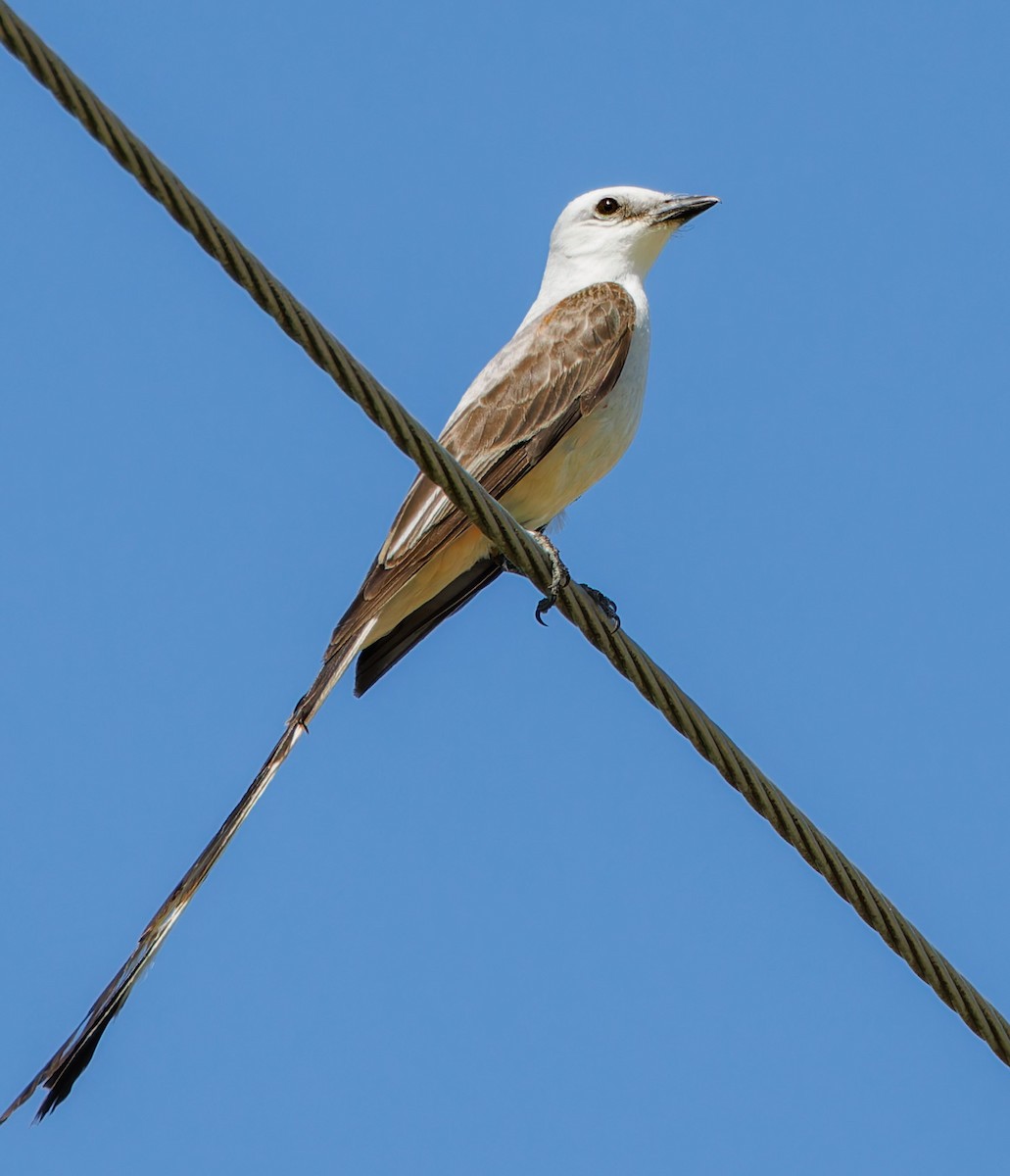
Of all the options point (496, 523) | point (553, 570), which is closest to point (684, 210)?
point (553, 570)

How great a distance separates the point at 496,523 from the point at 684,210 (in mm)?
3523

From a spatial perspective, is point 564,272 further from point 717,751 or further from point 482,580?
point 717,751

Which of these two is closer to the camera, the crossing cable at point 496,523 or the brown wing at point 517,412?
the crossing cable at point 496,523

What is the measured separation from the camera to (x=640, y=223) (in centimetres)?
707

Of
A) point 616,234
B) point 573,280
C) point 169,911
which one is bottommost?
point 169,911

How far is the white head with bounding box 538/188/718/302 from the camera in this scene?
23.0ft

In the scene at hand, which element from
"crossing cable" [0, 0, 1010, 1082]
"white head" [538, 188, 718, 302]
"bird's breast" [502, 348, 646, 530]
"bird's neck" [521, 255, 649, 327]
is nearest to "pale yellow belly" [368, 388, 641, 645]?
"bird's breast" [502, 348, 646, 530]

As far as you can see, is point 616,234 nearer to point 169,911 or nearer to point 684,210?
point 684,210

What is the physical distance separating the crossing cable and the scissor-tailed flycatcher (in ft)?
4.11

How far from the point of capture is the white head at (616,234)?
7000 millimetres

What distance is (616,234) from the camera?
7066 mm

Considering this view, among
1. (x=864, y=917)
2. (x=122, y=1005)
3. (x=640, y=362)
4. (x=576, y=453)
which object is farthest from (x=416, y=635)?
(x=864, y=917)

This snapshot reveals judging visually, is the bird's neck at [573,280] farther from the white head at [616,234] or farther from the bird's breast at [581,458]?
the bird's breast at [581,458]

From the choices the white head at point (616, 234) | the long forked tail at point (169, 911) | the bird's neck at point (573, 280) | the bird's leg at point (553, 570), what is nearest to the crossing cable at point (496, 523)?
the bird's leg at point (553, 570)
